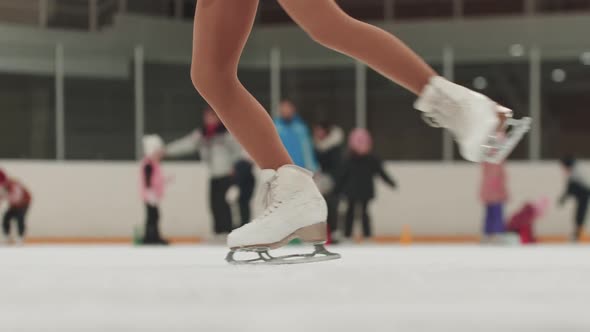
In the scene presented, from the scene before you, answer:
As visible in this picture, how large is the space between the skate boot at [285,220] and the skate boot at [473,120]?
1.05 feet

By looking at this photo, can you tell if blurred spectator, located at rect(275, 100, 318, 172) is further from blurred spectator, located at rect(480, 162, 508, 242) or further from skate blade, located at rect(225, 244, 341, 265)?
skate blade, located at rect(225, 244, 341, 265)

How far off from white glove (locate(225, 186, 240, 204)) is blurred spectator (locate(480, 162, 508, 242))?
105 inches

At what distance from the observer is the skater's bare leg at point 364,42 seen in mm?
1787

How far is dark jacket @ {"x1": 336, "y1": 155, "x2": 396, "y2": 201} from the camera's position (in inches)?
354

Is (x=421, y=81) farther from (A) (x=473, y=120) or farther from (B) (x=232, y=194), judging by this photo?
(B) (x=232, y=194)

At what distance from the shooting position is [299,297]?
120 centimetres

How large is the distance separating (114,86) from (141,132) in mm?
592

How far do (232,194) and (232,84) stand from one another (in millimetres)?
5978

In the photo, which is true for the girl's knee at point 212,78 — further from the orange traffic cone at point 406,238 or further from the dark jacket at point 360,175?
the dark jacket at point 360,175

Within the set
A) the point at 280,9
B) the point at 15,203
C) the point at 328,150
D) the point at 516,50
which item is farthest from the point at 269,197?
the point at 280,9

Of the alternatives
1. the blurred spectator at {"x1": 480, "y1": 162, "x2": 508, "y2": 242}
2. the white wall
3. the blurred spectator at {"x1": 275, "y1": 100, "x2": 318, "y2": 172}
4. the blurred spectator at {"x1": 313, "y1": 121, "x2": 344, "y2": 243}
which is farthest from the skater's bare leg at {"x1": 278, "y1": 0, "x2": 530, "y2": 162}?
the white wall

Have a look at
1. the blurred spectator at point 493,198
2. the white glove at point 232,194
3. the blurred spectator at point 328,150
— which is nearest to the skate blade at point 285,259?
the white glove at point 232,194

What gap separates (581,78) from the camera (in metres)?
9.96

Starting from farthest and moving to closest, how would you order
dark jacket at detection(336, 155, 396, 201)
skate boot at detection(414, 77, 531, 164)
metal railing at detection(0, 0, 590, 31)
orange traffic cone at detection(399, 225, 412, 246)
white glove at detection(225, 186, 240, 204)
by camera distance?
metal railing at detection(0, 0, 590, 31) → dark jacket at detection(336, 155, 396, 201) → orange traffic cone at detection(399, 225, 412, 246) → white glove at detection(225, 186, 240, 204) → skate boot at detection(414, 77, 531, 164)
